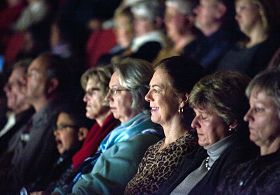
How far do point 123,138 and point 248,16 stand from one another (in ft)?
4.98

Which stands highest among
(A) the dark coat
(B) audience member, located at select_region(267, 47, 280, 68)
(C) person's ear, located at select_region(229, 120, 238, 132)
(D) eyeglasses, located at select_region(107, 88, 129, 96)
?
(D) eyeglasses, located at select_region(107, 88, 129, 96)

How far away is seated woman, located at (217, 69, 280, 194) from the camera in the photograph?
3.81 metres

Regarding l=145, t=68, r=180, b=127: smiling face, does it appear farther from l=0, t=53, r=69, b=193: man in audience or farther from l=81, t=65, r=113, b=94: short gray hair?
l=0, t=53, r=69, b=193: man in audience

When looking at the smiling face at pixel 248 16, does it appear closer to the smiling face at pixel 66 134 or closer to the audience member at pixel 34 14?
the smiling face at pixel 66 134

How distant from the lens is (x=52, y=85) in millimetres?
6664

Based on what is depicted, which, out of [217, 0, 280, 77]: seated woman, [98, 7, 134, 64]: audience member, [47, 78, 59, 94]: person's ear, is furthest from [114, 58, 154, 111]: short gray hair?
[98, 7, 134, 64]: audience member

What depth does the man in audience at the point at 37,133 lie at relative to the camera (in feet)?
20.2

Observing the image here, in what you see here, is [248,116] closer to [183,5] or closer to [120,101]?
[120,101]

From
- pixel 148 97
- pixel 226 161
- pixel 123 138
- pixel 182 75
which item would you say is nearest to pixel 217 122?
pixel 226 161

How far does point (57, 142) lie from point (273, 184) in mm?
2622

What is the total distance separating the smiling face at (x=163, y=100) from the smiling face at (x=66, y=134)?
137 cm

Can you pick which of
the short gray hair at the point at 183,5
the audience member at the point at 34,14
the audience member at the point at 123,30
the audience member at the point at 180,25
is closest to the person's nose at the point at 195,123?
the audience member at the point at 180,25

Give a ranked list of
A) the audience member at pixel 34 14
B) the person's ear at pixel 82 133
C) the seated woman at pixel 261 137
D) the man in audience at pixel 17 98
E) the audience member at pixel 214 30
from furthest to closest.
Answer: the audience member at pixel 34 14
the man in audience at pixel 17 98
the audience member at pixel 214 30
the person's ear at pixel 82 133
the seated woman at pixel 261 137

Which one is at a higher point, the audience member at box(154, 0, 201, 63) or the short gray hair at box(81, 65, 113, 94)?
the short gray hair at box(81, 65, 113, 94)
